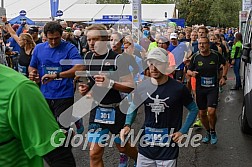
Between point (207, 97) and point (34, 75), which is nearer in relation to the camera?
point (34, 75)

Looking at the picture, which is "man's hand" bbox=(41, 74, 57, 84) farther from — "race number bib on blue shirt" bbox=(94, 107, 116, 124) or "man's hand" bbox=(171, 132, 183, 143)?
"man's hand" bbox=(171, 132, 183, 143)

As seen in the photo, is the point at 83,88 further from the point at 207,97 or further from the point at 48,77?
the point at 207,97

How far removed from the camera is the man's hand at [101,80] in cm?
429

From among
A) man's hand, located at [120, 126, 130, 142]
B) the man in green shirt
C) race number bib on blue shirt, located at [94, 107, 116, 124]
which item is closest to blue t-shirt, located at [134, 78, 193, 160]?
man's hand, located at [120, 126, 130, 142]

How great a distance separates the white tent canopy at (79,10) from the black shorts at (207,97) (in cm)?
3222


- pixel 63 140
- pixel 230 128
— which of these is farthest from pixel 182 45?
pixel 63 140

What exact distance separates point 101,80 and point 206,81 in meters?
2.78

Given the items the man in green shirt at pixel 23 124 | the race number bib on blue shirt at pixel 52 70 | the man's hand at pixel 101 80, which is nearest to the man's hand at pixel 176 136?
the man's hand at pixel 101 80

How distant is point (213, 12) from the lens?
214 ft

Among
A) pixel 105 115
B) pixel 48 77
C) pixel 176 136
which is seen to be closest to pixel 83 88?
pixel 105 115

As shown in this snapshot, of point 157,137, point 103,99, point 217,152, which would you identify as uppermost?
point 103,99

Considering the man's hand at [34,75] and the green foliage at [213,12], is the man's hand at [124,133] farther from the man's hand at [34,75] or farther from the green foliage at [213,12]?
the green foliage at [213,12]

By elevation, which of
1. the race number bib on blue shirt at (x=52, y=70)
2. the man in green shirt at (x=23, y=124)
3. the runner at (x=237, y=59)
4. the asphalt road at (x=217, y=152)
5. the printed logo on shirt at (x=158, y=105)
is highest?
the man in green shirt at (x=23, y=124)

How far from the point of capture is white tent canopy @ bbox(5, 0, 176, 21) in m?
39.9
